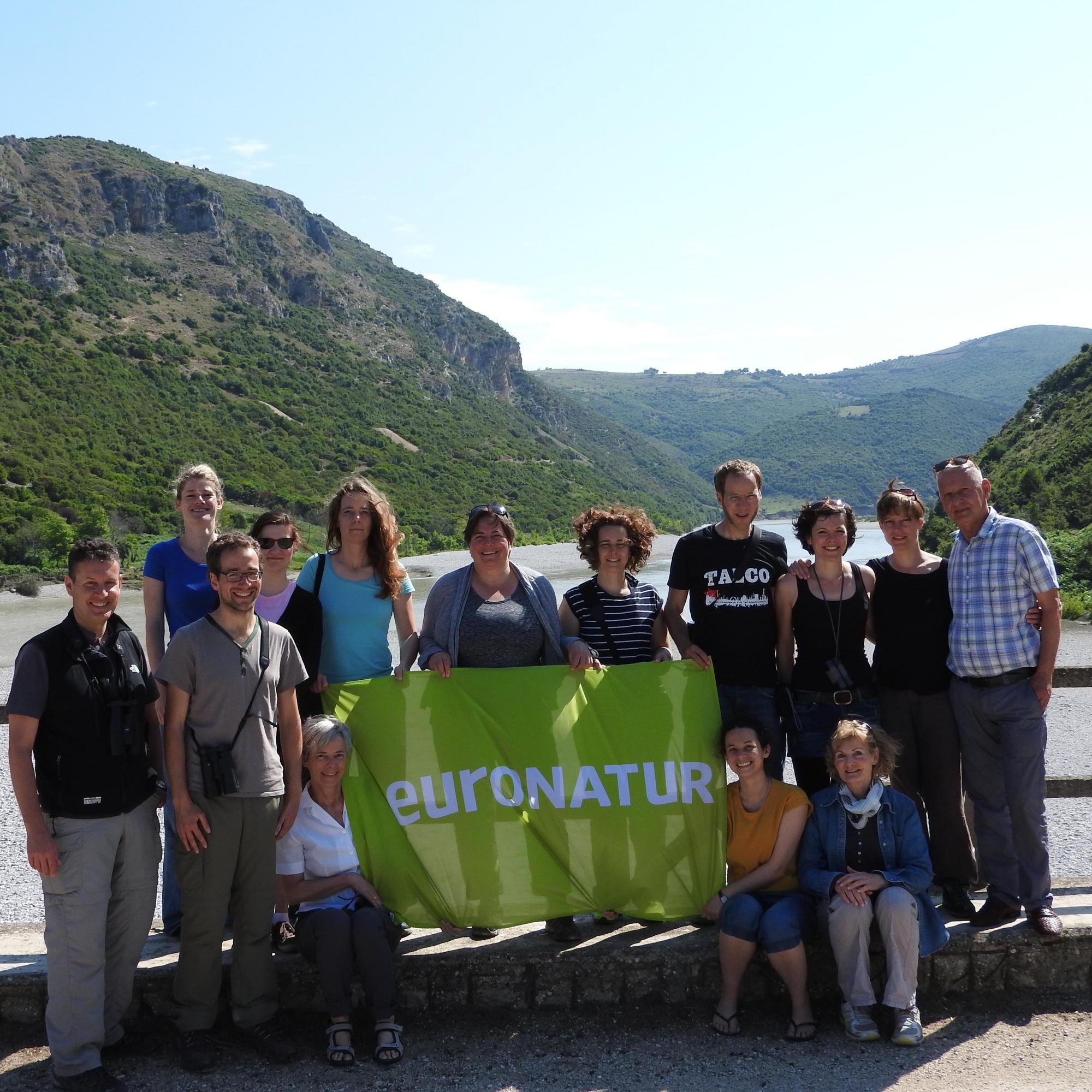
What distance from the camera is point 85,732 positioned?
3.49 m

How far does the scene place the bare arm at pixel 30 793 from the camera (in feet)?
11.0

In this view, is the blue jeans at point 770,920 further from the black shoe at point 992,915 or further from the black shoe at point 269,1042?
the black shoe at point 269,1042

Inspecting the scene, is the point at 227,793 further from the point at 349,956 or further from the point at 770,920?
the point at 770,920

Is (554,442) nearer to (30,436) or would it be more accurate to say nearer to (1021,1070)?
(30,436)

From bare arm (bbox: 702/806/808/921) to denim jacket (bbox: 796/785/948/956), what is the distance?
0.04 m

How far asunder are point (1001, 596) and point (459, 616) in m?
2.36

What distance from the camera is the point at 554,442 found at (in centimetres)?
13250

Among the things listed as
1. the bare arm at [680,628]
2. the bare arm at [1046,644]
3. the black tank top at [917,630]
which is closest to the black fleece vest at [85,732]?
the bare arm at [680,628]

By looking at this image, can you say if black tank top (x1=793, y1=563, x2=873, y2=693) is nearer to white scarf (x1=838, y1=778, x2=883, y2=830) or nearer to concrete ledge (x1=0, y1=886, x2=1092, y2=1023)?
white scarf (x1=838, y1=778, x2=883, y2=830)

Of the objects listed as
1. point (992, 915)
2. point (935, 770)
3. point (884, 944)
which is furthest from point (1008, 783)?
point (884, 944)

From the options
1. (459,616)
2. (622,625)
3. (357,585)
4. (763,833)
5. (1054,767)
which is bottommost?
(1054,767)

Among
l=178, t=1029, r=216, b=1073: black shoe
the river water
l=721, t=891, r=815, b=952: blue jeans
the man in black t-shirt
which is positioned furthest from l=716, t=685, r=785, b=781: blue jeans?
l=178, t=1029, r=216, b=1073: black shoe

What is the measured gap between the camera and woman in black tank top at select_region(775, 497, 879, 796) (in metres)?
4.33

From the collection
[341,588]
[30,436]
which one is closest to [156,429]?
[30,436]
